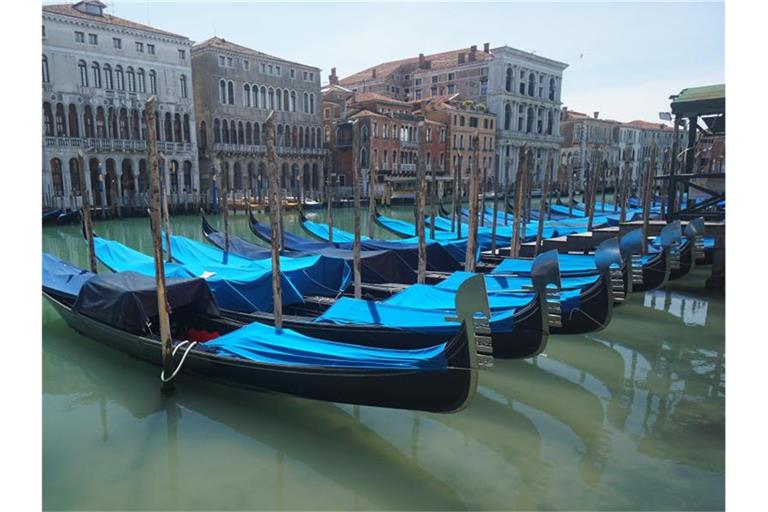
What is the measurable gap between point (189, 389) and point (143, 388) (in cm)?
44

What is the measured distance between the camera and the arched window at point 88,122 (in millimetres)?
19625

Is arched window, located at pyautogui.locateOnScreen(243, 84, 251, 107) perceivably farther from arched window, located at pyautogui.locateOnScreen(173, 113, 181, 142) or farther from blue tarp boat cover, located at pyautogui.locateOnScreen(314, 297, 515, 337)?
blue tarp boat cover, located at pyautogui.locateOnScreen(314, 297, 515, 337)

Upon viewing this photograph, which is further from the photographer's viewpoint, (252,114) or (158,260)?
(252,114)

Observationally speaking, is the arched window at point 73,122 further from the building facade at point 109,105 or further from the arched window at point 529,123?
the arched window at point 529,123

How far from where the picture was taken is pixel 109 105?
20.0 m

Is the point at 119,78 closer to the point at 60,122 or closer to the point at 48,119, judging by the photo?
the point at 60,122

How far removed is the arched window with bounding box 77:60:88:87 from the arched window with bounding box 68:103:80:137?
0.89 meters

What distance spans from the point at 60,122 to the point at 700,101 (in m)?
19.7

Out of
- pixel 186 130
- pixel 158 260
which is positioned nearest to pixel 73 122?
pixel 186 130

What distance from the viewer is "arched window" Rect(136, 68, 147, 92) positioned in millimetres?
20797

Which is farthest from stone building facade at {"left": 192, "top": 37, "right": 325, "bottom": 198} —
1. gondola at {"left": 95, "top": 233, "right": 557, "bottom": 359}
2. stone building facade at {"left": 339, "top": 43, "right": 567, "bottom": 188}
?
gondola at {"left": 95, "top": 233, "right": 557, "bottom": 359}

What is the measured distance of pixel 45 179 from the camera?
1853 cm

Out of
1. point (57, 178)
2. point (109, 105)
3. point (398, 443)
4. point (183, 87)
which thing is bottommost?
point (398, 443)

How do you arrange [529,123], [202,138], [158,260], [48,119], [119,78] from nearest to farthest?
1. [158,260]
2. [48,119]
3. [119,78]
4. [202,138]
5. [529,123]
